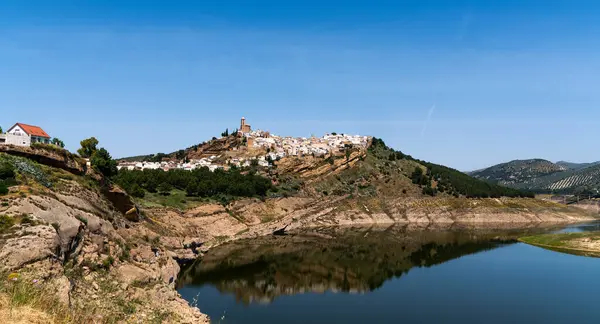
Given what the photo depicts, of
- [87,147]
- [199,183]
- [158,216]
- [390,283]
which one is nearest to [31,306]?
[390,283]

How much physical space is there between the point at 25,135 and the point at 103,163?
15300 mm

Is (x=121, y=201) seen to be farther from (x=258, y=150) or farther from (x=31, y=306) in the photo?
(x=258, y=150)

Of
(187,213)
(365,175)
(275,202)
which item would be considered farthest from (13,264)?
(365,175)

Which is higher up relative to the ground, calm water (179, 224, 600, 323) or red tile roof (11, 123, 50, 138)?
red tile roof (11, 123, 50, 138)

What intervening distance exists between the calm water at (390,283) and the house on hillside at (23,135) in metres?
22.2

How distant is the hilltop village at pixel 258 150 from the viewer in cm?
12656

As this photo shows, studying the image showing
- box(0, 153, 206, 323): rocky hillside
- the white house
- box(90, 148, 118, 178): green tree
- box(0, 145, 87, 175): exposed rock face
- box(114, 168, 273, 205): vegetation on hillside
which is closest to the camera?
box(0, 153, 206, 323): rocky hillside

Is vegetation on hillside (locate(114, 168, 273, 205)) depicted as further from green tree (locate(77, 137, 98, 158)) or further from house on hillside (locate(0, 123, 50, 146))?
house on hillside (locate(0, 123, 50, 146))

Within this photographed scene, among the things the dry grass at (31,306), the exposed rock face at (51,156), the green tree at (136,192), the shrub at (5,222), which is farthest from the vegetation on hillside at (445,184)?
the dry grass at (31,306)

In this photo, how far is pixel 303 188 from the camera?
113 meters

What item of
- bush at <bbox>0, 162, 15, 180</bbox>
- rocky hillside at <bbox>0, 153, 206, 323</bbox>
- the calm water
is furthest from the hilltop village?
bush at <bbox>0, 162, 15, 180</bbox>

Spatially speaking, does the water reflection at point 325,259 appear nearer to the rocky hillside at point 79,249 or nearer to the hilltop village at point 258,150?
the rocky hillside at point 79,249

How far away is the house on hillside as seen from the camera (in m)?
42.1

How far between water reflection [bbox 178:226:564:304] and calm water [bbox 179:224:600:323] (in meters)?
0.14
